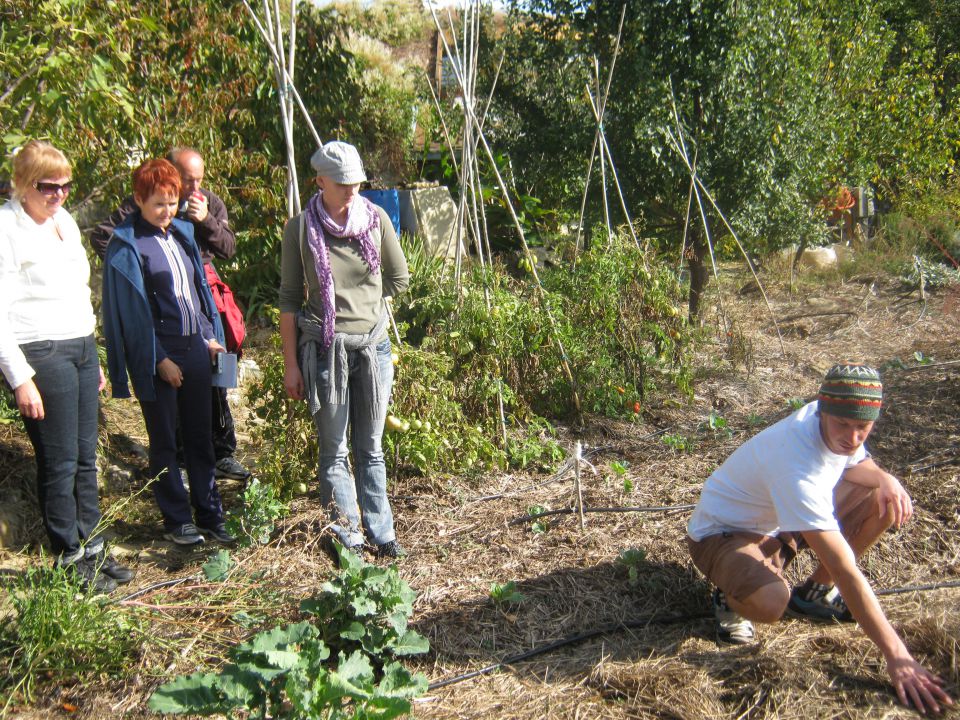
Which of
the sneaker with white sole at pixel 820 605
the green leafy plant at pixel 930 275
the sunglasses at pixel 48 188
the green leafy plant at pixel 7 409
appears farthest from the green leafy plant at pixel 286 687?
the green leafy plant at pixel 930 275

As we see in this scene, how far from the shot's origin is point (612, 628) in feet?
9.75

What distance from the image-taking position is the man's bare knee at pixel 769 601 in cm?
262

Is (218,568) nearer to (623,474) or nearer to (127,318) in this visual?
(127,318)

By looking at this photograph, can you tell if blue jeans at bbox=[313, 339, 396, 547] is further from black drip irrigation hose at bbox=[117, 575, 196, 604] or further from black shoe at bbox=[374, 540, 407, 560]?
black drip irrigation hose at bbox=[117, 575, 196, 604]

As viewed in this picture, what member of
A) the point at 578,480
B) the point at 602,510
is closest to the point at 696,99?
the point at 602,510

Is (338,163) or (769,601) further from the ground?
(338,163)

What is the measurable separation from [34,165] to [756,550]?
8.85 feet

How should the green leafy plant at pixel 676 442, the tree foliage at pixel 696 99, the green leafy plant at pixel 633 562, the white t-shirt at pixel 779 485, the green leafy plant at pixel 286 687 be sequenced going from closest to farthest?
the green leafy plant at pixel 286 687, the white t-shirt at pixel 779 485, the green leafy plant at pixel 633 562, the green leafy plant at pixel 676 442, the tree foliage at pixel 696 99

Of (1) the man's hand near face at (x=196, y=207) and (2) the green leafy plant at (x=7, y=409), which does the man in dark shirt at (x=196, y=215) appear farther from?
(2) the green leafy plant at (x=7, y=409)

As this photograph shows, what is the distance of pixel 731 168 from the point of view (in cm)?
631

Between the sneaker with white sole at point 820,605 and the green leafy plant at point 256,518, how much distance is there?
Answer: 1918 mm

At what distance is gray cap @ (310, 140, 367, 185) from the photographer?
2.97 m

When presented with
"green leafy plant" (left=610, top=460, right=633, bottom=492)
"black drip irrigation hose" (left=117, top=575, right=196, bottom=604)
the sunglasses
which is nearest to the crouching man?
"green leafy plant" (left=610, top=460, right=633, bottom=492)

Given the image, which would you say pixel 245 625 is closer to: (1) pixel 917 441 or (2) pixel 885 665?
(2) pixel 885 665
